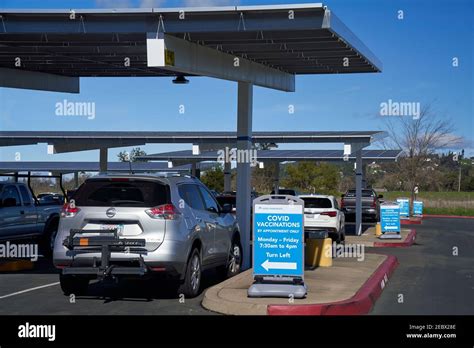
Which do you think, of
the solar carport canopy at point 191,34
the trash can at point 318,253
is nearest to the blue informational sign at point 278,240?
the solar carport canopy at point 191,34

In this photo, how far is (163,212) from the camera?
10.4 meters

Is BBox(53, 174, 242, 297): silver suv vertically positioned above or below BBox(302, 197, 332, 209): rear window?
above

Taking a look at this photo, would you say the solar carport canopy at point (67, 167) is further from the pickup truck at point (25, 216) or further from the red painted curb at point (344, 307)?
the red painted curb at point (344, 307)

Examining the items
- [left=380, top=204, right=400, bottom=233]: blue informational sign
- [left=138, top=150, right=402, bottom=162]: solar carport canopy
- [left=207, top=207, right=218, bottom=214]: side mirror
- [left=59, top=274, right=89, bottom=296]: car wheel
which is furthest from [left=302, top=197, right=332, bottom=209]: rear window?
[left=138, top=150, right=402, bottom=162]: solar carport canopy

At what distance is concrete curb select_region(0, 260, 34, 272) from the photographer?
15.3m

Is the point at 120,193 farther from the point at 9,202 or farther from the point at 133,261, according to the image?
the point at 9,202

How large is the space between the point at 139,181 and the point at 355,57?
6.95 metres

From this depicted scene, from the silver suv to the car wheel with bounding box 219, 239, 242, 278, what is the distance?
2047 mm

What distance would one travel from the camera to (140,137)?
1226 inches

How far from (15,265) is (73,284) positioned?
455cm

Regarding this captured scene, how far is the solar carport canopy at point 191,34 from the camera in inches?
483

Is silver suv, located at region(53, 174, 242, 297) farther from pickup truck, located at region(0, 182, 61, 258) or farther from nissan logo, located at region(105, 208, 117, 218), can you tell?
pickup truck, located at region(0, 182, 61, 258)

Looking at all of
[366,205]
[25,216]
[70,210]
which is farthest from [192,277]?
[366,205]
